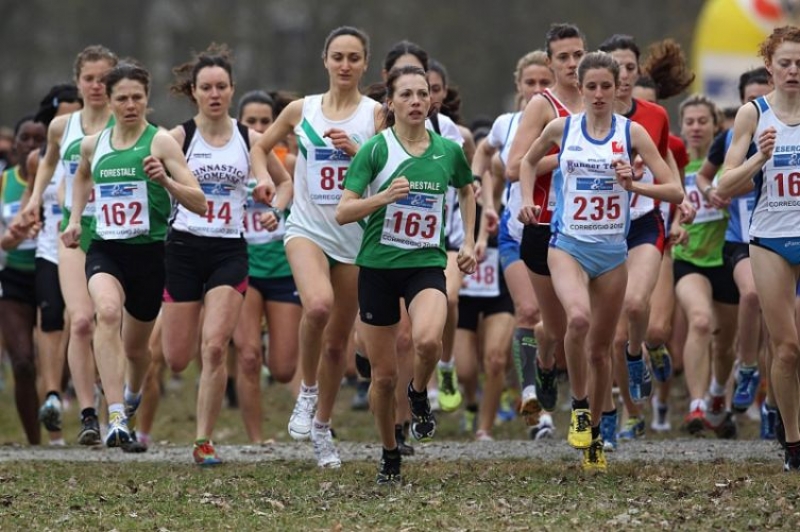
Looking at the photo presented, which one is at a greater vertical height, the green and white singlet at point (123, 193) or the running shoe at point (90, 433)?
the green and white singlet at point (123, 193)

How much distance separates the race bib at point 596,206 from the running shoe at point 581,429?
106cm

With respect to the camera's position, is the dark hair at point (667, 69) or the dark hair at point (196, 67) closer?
the dark hair at point (196, 67)

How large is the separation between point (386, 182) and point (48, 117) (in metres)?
4.68

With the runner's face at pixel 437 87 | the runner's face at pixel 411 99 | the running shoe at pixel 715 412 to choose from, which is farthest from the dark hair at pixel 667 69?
the runner's face at pixel 411 99

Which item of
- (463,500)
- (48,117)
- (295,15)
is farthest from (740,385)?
(295,15)

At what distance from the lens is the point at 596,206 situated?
10.0 meters

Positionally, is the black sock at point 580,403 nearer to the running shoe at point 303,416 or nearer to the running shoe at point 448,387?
the running shoe at point 303,416

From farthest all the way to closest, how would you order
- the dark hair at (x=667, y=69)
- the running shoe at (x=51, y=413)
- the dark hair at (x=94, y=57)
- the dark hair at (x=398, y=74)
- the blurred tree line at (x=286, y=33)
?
the blurred tree line at (x=286, y=33) → the running shoe at (x=51, y=413) → the dark hair at (x=667, y=69) → the dark hair at (x=94, y=57) → the dark hair at (x=398, y=74)

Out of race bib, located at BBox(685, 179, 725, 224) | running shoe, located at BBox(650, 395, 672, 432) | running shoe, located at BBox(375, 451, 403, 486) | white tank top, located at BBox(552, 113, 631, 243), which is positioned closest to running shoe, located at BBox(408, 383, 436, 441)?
running shoe, located at BBox(375, 451, 403, 486)

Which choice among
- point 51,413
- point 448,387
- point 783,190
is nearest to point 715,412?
→ point 448,387

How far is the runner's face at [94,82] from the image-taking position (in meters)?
12.0

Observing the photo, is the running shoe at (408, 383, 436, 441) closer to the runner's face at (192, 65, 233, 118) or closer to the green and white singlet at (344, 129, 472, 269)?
the green and white singlet at (344, 129, 472, 269)

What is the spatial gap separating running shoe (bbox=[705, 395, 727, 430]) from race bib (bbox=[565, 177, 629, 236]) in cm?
Result: 339

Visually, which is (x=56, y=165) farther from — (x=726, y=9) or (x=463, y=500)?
(x=726, y=9)
